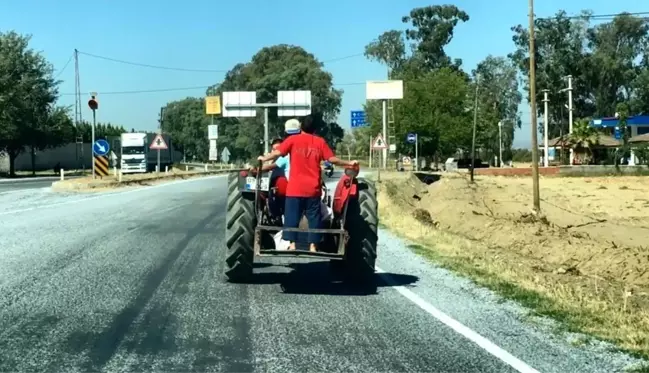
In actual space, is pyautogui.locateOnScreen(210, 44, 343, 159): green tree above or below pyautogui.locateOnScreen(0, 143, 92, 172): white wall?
above

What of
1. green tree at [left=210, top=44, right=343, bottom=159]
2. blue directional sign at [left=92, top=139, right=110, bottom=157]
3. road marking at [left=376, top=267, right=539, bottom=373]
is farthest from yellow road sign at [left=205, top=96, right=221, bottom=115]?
road marking at [left=376, top=267, right=539, bottom=373]

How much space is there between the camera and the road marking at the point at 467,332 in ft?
23.5

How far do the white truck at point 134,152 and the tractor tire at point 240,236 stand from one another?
198ft

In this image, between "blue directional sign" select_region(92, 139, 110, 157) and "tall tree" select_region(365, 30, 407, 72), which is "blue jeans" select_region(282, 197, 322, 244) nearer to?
"blue directional sign" select_region(92, 139, 110, 157)

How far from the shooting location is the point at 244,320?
29.1ft

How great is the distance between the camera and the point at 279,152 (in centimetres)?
1027

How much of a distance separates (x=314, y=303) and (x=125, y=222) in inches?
481

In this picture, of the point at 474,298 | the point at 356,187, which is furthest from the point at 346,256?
the point at 474,298

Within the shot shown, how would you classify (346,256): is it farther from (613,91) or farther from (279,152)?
(613,91)

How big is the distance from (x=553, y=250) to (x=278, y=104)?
29.6 meters

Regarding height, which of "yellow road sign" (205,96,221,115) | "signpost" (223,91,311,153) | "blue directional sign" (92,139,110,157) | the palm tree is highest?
"yellow road sign" (205,96,221,115)

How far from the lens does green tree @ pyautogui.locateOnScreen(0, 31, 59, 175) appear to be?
70.2m

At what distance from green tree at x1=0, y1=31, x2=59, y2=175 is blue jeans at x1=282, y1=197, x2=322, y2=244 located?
63496 mm

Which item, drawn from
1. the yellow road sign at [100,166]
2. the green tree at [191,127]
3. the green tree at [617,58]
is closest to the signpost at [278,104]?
the yellow road sign at [100,166]
